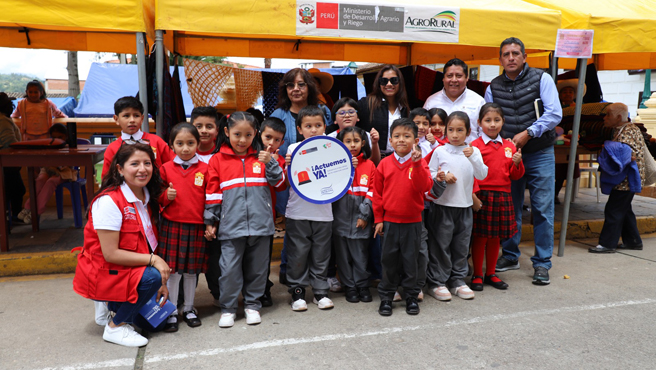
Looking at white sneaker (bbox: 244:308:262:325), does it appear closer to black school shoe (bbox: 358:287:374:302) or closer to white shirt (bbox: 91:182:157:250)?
black school shoe (bbox: 358:287:374:302)

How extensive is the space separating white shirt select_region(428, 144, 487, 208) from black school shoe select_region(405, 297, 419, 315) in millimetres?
782

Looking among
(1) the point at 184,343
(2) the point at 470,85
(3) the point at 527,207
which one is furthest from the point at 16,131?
(3) the point at 527,207

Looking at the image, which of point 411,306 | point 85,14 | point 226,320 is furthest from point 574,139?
point 85,14

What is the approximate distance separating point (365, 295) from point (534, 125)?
2.10m

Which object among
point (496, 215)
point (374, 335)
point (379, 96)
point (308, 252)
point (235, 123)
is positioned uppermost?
point (379, 96)

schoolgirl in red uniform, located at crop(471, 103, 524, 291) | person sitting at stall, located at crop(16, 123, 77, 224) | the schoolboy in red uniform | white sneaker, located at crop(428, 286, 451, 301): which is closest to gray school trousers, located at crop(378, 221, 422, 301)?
the schoolboy in red uniform

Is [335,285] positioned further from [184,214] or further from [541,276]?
[541,276]

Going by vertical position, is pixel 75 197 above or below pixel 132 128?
below

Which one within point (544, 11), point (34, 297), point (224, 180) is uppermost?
point (544, 11)

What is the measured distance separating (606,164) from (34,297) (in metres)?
5.74

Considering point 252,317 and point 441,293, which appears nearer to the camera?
point 252,317

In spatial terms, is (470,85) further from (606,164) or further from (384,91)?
(384,91)

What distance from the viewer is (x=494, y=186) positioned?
400 centimetres

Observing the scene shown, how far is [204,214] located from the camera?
10.8 feet
